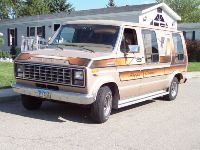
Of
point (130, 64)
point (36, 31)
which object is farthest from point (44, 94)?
point (36, 31)

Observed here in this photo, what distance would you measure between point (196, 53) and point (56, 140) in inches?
1072

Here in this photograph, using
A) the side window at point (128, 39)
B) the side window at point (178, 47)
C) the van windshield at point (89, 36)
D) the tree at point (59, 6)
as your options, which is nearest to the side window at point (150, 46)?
the side window at point (128, 39)

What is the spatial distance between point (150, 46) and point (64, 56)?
9.50ft

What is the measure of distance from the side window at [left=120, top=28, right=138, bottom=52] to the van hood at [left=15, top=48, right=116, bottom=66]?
55 cm

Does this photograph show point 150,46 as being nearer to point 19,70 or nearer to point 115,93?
point 115,93

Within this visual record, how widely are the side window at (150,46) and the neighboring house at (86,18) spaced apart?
59.3 ft

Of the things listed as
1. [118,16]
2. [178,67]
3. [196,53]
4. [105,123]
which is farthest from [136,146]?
[196,53]

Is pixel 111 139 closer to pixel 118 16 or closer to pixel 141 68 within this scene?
pixel 141 68

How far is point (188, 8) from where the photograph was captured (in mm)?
79688

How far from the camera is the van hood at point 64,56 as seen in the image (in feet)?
27.6

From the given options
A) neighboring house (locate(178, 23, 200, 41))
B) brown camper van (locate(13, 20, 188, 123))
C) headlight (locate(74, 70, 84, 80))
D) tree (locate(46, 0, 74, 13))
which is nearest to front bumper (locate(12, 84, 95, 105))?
brown camper van (locate(13, 20, 188, 123))

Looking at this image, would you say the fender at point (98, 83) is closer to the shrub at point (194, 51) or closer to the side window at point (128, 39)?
the side window at point (128, 39)

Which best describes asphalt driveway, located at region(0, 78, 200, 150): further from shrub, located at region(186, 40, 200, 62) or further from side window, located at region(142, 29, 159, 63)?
shrub, located at region(186, 40, 200, 62)

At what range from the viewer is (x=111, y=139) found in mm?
7500
